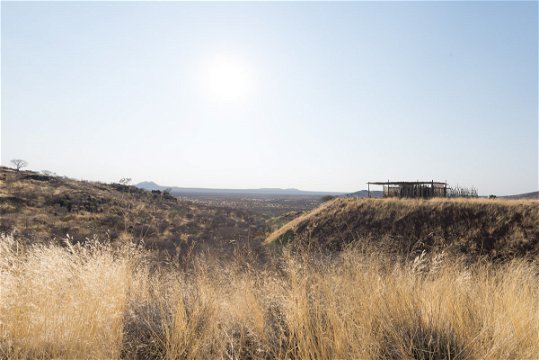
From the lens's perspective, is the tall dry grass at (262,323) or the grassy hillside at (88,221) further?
the grassy hillside at (88,221)

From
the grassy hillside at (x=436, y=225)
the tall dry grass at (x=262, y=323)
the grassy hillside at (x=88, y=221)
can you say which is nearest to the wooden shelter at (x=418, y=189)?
the grassy hillside at (x=436, y=225)

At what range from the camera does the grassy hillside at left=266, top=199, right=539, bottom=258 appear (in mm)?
15703

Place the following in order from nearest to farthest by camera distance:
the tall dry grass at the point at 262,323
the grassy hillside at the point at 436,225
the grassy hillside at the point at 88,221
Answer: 1. the tall dry grass at the point at 262,323
2. the grassy hillside at the point at 436,225
3. the grassy hillside at the point at 88,221

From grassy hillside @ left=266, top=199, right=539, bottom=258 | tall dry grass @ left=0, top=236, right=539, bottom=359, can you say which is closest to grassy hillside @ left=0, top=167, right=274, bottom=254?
grassy hillside @ left=266, top=199, right=539, bottom=258

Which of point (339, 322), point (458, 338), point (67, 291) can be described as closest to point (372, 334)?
point (339, 322)

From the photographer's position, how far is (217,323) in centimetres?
398

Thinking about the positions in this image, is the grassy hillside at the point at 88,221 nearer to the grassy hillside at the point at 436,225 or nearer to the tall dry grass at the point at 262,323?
the grassy hillside at the point at 436,225

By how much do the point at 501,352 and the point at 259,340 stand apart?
246cm

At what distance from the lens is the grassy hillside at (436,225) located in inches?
618

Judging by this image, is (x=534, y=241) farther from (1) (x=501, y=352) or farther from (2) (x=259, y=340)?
(2) (x=259, y=340)

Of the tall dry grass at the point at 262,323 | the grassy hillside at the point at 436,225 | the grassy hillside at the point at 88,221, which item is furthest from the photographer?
the grassy hillside at the point at 88,221

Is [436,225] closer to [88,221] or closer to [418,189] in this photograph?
[418,189]

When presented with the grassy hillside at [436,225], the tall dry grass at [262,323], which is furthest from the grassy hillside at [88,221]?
the tall dry grass at [262,323]

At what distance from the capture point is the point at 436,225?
18.5 metres
